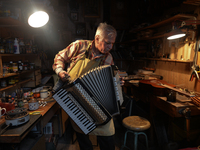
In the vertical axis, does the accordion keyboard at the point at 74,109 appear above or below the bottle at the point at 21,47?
below

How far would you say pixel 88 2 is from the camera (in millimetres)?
3582

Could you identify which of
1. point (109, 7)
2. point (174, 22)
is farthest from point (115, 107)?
point (109, 7)

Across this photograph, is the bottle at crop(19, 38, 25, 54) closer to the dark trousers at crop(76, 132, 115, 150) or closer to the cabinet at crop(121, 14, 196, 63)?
the dark trousers at crop(76, 132, 115, 150)

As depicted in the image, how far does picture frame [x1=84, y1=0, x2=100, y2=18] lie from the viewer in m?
3.58

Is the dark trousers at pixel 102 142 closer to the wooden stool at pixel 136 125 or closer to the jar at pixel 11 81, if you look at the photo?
the wooden stool at pixel 136 125

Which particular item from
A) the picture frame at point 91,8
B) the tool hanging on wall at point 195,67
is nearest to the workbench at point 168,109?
the tool hanging on wall at point 195,67

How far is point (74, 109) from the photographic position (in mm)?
1144

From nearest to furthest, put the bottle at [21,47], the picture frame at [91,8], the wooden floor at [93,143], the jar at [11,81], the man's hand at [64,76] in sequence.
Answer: the man's hand at [64,76] < the jar at [11,81] < the bottle at [21,47] < the wooden floor at [93,143] < the picture frame at [91,8]

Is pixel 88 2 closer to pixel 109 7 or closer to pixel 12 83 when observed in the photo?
pixel 109 7

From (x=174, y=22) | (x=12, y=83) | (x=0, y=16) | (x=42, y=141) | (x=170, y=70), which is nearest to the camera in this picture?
(x=42, y=141)

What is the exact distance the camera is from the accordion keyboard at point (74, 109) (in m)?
Answer: 1.11

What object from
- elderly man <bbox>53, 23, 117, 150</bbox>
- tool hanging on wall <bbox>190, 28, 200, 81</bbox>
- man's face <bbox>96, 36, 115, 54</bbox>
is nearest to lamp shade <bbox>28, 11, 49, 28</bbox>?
elderly man <bbox>53, 23, 117, 150</bbox>

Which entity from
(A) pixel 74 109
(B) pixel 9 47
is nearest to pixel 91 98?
(A) pixel 74 109

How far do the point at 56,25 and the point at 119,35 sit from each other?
1.86 metres
